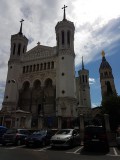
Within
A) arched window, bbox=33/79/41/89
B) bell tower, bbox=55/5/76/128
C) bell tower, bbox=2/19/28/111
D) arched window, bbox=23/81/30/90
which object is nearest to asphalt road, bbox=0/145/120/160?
bell tower, bbox=55/5/76/128

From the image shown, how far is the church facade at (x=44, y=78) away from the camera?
3884 centimetres

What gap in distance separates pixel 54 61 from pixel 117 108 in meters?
19.6

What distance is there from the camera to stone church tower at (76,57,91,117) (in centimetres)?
6175

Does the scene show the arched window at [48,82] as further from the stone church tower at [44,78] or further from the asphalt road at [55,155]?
the asphalt road at [55,155]

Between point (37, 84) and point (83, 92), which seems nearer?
point (37, 84)

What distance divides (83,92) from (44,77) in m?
29.4

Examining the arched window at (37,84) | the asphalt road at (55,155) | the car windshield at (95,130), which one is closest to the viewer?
the asphalt road at (55,155)

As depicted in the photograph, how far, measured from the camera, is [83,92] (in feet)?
221

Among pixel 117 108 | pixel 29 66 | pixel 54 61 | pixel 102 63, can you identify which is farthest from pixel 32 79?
pixel 102 63

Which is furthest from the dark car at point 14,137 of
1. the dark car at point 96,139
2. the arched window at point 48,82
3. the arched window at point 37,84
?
the arched window at point 37,84

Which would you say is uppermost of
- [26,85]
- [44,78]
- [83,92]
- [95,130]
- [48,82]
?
[83,92]

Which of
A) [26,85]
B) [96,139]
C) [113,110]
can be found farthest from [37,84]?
[96,139]

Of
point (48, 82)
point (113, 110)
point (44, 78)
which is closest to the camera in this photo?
point (113, 110)

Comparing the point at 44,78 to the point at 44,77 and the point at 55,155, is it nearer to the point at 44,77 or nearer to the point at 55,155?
the point at 44,77
